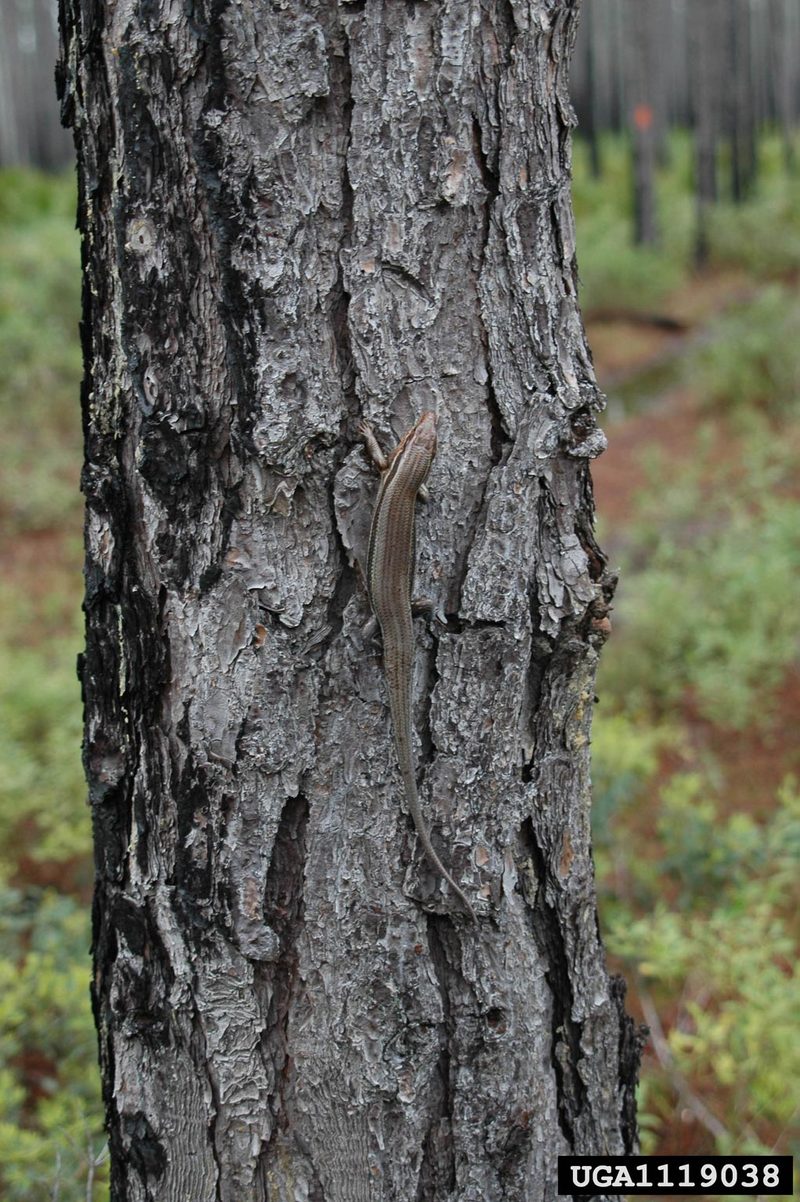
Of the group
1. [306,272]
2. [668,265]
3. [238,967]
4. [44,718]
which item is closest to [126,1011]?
[238,967]

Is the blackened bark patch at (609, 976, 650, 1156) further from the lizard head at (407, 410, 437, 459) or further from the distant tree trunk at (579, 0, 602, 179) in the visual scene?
the distant tree trunk at (579, 0, 602, 179)

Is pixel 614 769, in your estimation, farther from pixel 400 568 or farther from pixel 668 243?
pixel 668 243

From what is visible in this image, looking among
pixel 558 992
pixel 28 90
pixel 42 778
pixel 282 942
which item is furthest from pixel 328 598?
pixel 28 90

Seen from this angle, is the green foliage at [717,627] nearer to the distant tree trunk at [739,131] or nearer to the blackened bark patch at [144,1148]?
the blackened bark patch at [144,1148]

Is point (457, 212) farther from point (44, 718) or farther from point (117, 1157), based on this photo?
point (44, 718)

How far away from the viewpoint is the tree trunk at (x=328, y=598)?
1.53 meters

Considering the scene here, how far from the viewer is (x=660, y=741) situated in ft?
17.8

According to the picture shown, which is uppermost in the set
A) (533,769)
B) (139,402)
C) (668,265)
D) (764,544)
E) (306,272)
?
(668,265)

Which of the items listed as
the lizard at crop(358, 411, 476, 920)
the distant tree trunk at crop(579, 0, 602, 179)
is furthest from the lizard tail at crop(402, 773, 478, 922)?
the distant tree trunk at crop(579, 0, 602, 179)

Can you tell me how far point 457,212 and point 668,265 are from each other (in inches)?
670

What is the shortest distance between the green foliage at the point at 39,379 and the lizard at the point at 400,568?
8.94 meters

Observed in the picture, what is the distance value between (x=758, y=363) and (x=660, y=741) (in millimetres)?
6809

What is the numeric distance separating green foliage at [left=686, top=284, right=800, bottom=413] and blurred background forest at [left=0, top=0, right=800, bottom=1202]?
0.10ft

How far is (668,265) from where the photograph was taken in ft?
56.2
